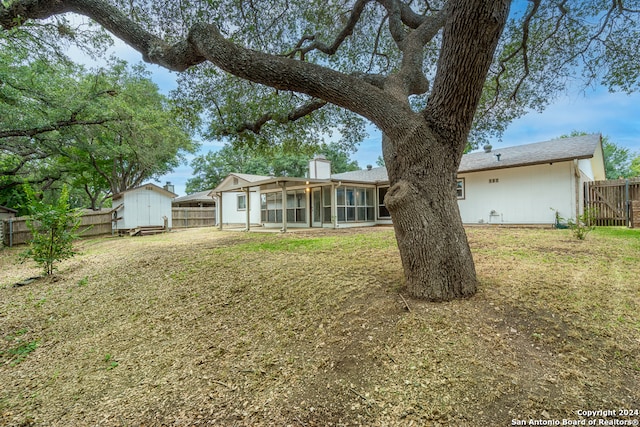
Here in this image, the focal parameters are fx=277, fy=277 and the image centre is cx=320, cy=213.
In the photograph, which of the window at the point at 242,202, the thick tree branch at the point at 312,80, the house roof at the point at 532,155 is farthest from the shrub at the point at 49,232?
the window at the point at 242,202

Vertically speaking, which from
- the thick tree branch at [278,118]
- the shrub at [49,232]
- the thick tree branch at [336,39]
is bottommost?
the shrub at [49,232]

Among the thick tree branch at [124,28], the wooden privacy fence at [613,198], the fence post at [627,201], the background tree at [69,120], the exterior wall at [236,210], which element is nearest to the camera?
the thick tree branch at [124,28]

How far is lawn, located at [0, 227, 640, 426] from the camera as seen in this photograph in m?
1.84

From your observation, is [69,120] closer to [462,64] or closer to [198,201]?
[462,64]

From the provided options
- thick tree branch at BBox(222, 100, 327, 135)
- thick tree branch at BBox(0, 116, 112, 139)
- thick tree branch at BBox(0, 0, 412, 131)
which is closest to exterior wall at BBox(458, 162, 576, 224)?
thick tree branch at BBox(222, 100, 327, 135)

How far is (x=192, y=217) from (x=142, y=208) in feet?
19.0

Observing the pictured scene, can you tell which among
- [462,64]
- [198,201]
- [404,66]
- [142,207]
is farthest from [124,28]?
[198,201]

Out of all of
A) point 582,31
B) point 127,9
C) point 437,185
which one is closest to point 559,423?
point 437,185

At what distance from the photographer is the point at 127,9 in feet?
18.5

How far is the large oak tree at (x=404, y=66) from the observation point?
2896mm

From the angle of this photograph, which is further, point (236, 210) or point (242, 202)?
point (236, 210)

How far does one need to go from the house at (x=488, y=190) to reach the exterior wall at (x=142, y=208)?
3.13 m

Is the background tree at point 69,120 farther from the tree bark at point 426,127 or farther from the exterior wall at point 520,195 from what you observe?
the exterior wall at point 520,195

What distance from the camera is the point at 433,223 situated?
2902 millimetres
